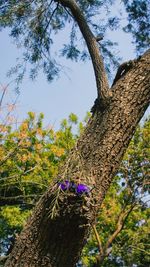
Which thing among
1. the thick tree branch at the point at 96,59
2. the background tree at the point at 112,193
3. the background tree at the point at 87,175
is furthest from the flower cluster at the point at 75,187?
the background tree at the point at 112,193

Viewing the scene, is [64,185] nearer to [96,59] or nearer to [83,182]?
[83,182]

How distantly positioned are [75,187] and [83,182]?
2.8 inches

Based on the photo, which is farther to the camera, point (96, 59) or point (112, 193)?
point (112, 193)

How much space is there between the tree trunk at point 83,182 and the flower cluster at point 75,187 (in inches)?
1.0

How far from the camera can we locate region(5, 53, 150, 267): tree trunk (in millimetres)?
2035

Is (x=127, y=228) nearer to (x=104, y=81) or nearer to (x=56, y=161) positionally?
(x=56, y=161)

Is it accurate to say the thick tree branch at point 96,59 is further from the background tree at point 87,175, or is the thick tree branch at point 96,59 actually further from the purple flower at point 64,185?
the purple flower at point 64,185

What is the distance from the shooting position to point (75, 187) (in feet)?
6.88

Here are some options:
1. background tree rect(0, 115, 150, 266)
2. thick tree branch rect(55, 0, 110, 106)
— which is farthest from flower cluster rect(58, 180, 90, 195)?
background tree rect(0, 115, 150, 266)

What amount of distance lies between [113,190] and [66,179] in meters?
10.5

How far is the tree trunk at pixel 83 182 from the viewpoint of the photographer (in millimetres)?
2035

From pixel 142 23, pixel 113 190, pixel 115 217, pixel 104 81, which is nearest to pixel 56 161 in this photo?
pixel 113 190

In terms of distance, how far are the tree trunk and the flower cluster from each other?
0.08 feet

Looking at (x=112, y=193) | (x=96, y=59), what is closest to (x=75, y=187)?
(x=96, y=59)
